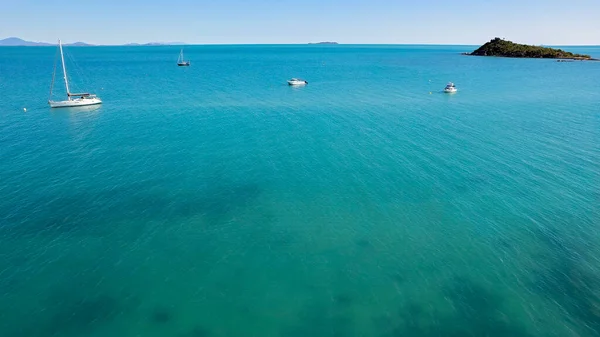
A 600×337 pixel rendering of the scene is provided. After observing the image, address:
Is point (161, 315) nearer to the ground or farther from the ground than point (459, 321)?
nearer to the ground

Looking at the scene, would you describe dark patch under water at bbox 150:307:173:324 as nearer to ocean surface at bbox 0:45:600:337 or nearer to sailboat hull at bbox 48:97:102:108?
ocean surface at bbox 0:45:600:337

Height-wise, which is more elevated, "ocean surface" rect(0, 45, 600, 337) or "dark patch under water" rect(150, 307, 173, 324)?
"ocean surface" rect(0, 45, 600, 337)

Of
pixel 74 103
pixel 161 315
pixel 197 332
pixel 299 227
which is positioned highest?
pixel 74 103

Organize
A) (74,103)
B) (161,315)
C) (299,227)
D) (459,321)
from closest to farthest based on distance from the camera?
(459,321), (161,315), (299,227), (74,103)

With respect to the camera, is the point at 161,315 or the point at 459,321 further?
the point at 161,315

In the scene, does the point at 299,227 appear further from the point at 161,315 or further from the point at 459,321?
A: the point at 459,321

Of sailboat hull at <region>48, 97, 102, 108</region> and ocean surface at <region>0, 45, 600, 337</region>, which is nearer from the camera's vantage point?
ocean surface at <region>0, 45, 600, 337</region>

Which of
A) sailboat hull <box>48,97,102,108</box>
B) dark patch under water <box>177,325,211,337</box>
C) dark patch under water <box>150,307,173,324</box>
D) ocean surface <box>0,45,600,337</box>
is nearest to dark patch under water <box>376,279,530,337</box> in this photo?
ocean surface <box>0,45,600,337</box>

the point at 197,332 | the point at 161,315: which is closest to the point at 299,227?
the point at 197,332

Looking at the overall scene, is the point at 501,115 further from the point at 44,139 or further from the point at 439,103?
the point at 44,139
